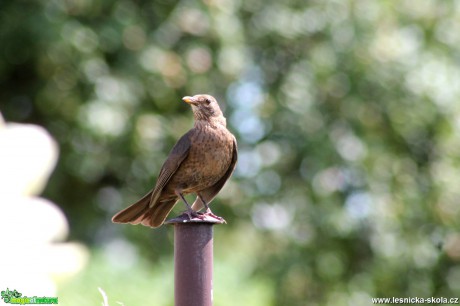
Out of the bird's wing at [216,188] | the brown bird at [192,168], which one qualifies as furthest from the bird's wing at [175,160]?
the bird's wing at [216,188]

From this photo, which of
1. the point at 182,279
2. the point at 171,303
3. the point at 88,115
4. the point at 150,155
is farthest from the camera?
the point at 150,155

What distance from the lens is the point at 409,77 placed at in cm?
838

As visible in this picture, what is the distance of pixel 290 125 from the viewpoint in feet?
28.0

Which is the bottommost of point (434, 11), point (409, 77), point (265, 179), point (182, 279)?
point (182, 279)

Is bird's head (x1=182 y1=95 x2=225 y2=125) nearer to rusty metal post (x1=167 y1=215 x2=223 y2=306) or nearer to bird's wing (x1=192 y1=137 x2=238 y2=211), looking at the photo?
bird's wing (x1=192 y1=137 x2=238 y2=211)

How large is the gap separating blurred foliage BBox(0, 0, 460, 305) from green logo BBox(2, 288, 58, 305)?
5257 mm

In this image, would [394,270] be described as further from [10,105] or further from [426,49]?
[10,105]

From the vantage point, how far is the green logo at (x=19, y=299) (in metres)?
2.38

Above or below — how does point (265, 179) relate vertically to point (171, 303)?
above

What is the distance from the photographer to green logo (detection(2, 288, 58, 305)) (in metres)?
2.38

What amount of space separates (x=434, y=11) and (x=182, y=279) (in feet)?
21.4

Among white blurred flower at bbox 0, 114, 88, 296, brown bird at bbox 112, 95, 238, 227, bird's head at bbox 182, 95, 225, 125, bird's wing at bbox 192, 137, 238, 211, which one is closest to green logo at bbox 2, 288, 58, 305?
white blurred flower at bbox 0, 114, 88, 296

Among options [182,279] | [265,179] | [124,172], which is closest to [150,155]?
[124,172]

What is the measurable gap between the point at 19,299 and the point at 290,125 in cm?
613
